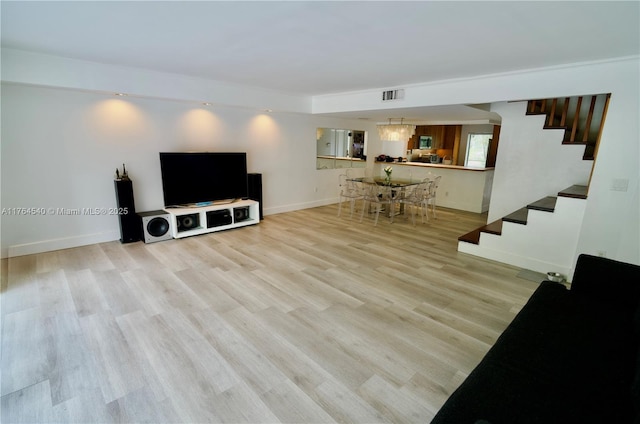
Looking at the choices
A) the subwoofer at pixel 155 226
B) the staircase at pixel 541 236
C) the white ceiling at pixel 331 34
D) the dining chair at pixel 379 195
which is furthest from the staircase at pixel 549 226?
the subwoofer at pixel 155 226

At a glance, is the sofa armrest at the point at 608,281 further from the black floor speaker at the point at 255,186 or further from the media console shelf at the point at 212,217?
the black floor speaker at the point at 255,186

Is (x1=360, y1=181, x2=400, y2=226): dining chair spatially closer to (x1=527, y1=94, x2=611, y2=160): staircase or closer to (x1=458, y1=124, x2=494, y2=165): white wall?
(x1=527, y1=94, x2=611, y2=160): staircase

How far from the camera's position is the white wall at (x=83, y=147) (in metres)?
3.90

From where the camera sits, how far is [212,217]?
5.24 meters

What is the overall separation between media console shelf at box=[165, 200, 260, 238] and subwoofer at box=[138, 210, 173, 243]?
0.07 metres

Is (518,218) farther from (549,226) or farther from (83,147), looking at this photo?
(83,147)

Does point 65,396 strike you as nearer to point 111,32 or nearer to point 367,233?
point 111,32

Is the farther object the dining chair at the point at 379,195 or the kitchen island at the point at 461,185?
the kitchen island at the point at 461,185

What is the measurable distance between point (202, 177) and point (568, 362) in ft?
16.5

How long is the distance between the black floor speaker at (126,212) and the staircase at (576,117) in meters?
6.04

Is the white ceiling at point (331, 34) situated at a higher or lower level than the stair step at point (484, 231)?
higher

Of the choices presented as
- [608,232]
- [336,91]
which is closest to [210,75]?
[336,91]

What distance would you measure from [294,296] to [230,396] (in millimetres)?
1310

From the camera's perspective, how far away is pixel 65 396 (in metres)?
1.90
